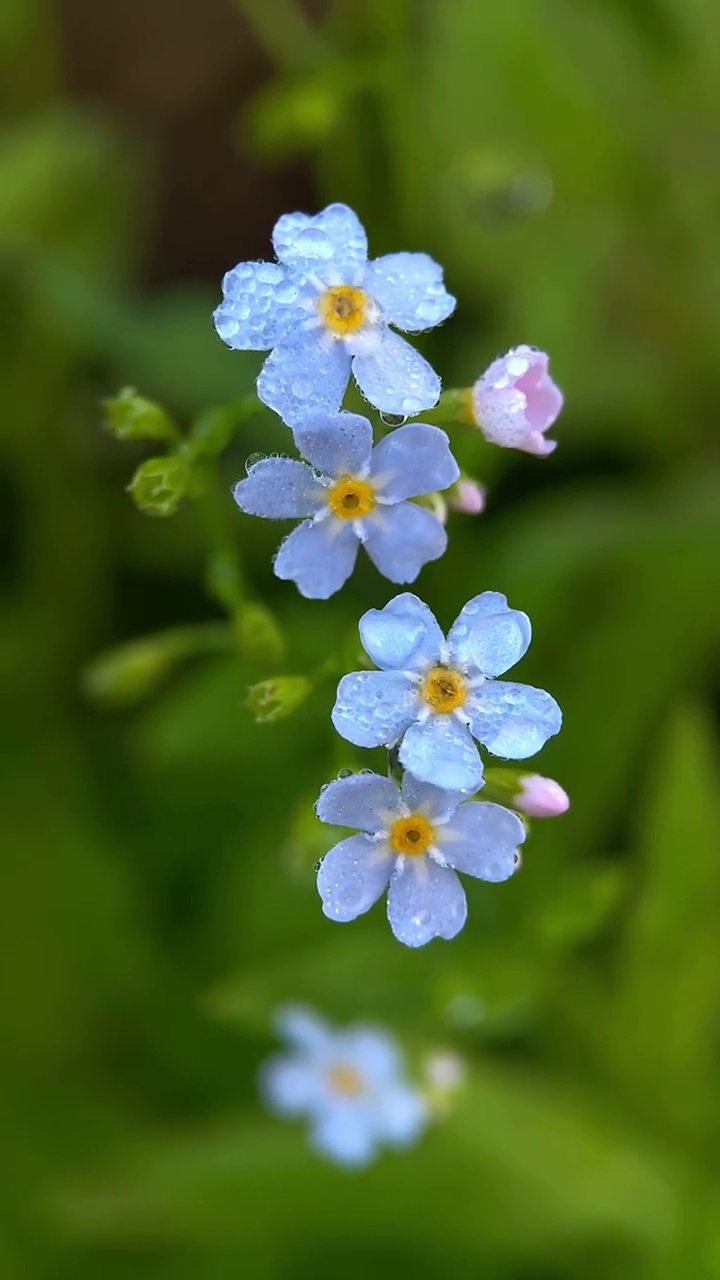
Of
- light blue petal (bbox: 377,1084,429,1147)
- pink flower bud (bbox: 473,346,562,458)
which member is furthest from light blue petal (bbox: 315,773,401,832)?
light blue petal (bbox: 377,1084,429,1147)

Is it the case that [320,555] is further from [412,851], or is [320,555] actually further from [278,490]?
[412,851]

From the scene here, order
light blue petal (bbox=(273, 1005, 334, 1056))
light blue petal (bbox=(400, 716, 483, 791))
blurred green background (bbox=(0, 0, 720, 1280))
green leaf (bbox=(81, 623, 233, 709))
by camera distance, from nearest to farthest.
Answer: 1. light blue petal (bbox=(400, 716, 483, 791))
2. green leaf (bbox=(81, 623, 233, 709))
3. light blue petal (bbox=(273, 1005, 334, 1056))
4. blurred green background (bbox=(0, 0, 720, 1280))

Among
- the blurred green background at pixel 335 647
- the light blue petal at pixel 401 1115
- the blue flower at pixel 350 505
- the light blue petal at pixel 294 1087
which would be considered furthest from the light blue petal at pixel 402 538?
the light blue petal at pixel 294 1087

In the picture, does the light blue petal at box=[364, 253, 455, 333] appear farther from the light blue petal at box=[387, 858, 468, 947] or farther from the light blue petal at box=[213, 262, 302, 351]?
the light blue petal at box=[387, 858, 468, 947]

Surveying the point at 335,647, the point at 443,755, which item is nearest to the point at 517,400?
the point at 443,755

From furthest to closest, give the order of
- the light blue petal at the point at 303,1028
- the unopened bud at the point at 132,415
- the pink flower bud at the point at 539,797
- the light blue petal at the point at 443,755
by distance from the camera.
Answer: the light blue petal at the point at 303,1028 < the unopened bud at the point at 132,415 < the pink flower bud at the point at 539,797 < the light blue petal at the point at 443,755

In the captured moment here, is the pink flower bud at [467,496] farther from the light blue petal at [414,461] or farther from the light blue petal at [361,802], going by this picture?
the light blue petal at [361,802]

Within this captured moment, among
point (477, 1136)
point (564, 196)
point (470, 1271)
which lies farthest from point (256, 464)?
point (564, 196)
